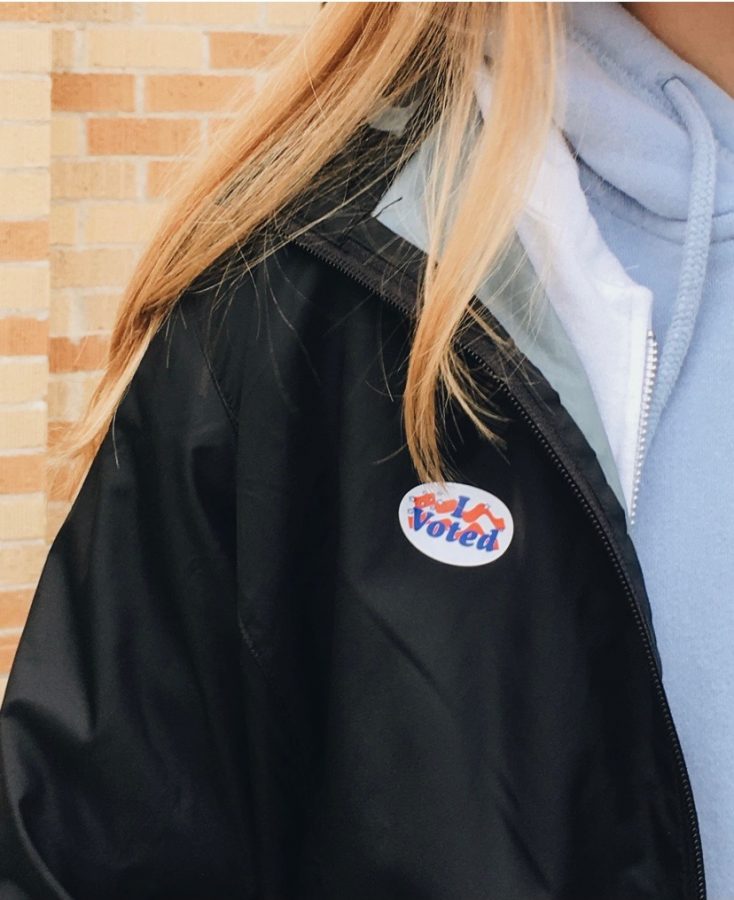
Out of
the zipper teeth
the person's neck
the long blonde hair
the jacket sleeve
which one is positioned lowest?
the jacket sleeve

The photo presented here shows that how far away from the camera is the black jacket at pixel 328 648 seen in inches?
25.7

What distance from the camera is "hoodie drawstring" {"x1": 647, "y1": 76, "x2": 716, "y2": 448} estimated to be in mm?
652

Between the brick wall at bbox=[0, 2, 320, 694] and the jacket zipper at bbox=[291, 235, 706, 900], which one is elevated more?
the brick wall at bbox=[0, 2, 320, 694]

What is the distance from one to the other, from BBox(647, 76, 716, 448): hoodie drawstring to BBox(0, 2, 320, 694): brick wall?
45.6 inches

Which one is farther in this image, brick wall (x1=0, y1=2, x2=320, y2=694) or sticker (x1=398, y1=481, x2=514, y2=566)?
brick wall (x1=0, y1=2, x2=320, y2=694)

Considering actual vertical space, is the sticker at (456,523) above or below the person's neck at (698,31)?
below

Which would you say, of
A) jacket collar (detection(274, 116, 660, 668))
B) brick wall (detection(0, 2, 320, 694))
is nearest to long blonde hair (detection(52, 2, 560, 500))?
jacket collar (detection(274, 116, 660, 668))

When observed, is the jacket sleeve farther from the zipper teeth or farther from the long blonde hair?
the zipper teeth

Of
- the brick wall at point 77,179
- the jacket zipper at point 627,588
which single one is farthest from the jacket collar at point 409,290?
the brick wall at point 77,179

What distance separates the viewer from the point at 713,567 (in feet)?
2.08

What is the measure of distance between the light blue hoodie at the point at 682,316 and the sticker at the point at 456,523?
87mm

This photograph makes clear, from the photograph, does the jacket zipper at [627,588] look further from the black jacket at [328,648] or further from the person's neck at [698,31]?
the person's neck at [698,31]

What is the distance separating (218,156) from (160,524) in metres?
0.26

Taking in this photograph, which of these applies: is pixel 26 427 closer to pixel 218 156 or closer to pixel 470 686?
pixel 218 156
